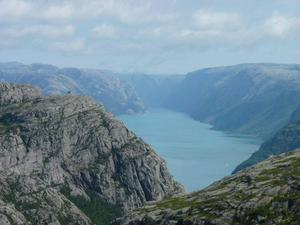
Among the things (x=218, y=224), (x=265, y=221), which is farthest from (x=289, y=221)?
(x=218, y=224)

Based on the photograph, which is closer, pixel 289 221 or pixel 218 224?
pixel 289 221

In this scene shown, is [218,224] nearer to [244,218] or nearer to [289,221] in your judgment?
[244,218]

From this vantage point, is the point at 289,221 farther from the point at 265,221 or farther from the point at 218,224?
the point at 218,224

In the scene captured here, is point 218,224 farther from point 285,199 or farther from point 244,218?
point 285,199

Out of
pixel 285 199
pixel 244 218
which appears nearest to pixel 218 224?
pixel 244 218

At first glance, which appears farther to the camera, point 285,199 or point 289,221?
point 285,199
